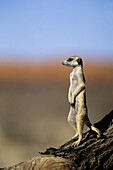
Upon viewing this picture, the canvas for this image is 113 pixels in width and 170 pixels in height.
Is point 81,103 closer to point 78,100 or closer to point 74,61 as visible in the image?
point 78,100

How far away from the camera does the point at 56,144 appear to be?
7363mm

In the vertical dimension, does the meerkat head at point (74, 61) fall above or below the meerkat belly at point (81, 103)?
above

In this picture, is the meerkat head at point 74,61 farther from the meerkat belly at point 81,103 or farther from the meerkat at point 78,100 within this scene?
the meerkat belly at point 81,103

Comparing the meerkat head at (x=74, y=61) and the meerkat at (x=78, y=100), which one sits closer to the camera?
the meerkat at (x=78, y=100)

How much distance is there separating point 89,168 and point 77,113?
2.20 feet

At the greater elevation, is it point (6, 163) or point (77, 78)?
point (77, 78)

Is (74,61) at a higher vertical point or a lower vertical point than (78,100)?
higher

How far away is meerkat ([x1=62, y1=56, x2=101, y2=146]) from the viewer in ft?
11.4

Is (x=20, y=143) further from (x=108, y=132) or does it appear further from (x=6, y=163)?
(x=108, y=132)

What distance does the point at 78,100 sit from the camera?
354 centimetres

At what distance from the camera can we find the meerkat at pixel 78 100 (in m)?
3.48

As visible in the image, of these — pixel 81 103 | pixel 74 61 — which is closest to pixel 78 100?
pixel 81 103

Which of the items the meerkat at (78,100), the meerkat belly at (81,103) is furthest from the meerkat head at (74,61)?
the meerkat belly at (81,103)

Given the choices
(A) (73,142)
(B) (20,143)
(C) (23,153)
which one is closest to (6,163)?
(C) (23,153)
